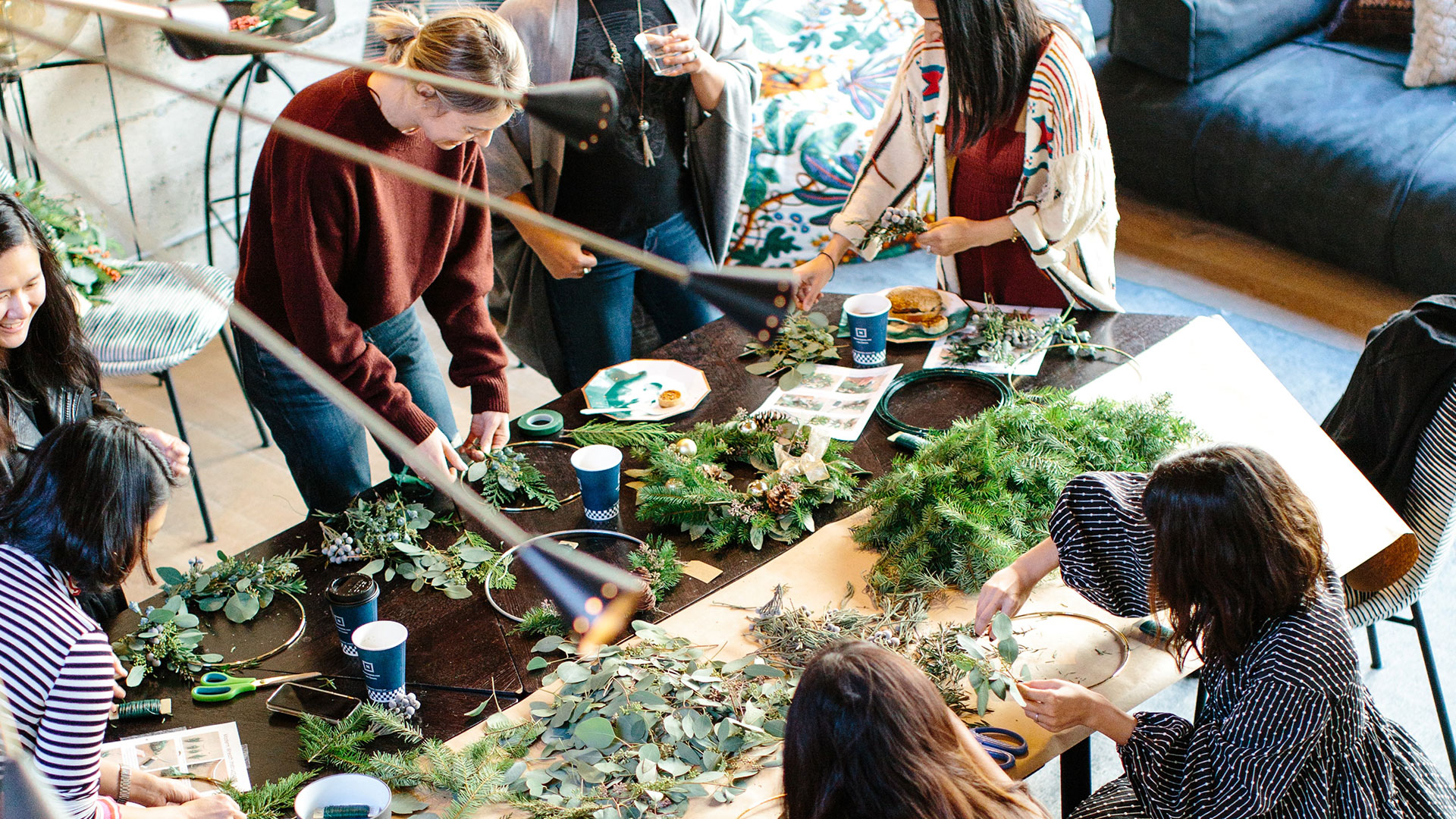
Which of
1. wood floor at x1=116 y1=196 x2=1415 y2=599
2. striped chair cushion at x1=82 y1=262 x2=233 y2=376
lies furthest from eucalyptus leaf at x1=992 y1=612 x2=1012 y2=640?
wood floor at x1=116 y1=196 x2=1415 y2=599

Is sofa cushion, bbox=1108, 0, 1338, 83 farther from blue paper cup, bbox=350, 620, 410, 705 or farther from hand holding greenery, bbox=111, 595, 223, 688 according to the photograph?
hand holding greenery, bbox=111, 595, 223, 688

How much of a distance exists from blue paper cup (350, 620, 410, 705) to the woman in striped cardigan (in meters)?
1.24

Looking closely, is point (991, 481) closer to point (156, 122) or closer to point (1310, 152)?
point (1310, 152)

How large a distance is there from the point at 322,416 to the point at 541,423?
1.29 ft

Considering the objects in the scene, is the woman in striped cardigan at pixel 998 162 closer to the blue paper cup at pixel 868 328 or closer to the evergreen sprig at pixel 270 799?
the blue paper cup at pixel 868 328

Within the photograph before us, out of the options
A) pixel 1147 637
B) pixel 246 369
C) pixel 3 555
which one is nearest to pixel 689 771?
pixel 1147 637

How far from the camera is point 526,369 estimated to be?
13.4 feet

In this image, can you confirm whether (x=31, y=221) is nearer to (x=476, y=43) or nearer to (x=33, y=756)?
(x=476, y=43)

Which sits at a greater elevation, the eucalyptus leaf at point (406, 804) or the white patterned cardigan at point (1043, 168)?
the white patterned cardigan at point (1043, 168)

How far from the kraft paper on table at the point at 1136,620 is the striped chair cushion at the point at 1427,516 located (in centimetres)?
14

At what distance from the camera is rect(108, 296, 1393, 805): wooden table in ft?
5.11

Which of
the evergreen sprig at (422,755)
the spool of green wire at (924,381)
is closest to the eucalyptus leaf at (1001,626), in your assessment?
the spool of green wire at (924,381)

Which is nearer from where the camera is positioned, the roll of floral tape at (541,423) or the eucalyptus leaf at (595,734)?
the eucalyptus leaf at (595,734)

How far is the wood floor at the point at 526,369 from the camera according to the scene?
3428 mm
